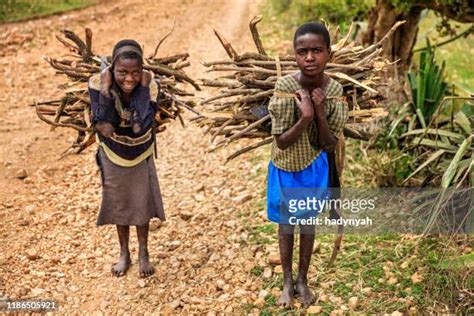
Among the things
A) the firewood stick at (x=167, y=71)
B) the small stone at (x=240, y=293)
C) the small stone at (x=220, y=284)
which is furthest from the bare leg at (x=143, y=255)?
the firewood stick at (x=167, y=71)

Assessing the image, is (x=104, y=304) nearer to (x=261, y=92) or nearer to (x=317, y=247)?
(x=317, y=247)

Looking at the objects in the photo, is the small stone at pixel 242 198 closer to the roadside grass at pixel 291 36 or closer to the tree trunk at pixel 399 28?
the tree trunk at pixel 399 28

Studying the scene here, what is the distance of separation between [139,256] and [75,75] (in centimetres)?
117

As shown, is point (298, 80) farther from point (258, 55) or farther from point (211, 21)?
point (211, 21)

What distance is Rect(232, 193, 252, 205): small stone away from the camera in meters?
4.68

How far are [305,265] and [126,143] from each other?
3.93 ft

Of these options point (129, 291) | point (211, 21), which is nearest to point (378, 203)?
point (129, 291)

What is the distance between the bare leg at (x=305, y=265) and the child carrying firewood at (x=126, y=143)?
0.91m

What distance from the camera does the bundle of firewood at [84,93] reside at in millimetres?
3684

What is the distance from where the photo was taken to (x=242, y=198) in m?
4.69

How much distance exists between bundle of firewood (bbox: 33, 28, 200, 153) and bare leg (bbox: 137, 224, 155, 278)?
0.61 m

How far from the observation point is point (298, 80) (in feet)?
9.95

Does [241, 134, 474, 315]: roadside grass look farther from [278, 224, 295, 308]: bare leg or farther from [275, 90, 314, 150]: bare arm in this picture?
[275, 90, 314, 150]: bare arm

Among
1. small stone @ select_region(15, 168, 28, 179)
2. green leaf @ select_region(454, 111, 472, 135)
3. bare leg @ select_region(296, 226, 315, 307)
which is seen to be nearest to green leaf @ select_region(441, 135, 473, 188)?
green leaf @ select_region(454, 111, 472, 135)
